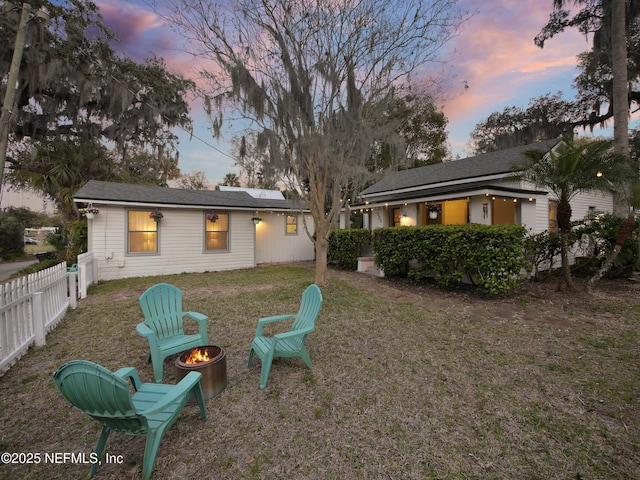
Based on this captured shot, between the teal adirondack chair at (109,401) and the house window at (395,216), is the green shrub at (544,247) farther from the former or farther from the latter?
the teal adirondack chair at (109,401)

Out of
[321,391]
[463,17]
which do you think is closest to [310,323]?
[321,391]

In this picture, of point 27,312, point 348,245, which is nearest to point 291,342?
point 27,312

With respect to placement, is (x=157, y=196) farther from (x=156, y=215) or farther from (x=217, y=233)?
(x=217, y=233)

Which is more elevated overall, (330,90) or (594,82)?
(594,82)

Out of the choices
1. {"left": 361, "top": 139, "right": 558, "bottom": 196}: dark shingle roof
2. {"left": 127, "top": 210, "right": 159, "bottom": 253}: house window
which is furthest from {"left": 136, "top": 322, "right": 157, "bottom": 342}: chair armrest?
{"left": 127, "top": 210, "right": 159, "bottom": 253}: house window

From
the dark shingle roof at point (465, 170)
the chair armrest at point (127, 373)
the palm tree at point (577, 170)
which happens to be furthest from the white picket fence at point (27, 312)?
the palm tree at point (577, 170)

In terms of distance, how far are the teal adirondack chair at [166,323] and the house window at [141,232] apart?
756cm

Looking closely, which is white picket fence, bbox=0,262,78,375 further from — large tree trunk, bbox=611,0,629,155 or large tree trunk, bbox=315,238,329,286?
large tree trunk, bbox=611,0,629,155

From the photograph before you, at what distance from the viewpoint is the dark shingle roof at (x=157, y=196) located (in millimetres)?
9180

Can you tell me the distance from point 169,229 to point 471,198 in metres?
10.8

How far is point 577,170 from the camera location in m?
6.28

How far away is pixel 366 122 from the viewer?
723 cm

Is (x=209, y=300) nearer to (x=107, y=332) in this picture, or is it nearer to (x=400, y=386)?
(x=107, y=332)

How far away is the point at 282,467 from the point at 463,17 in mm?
9097
